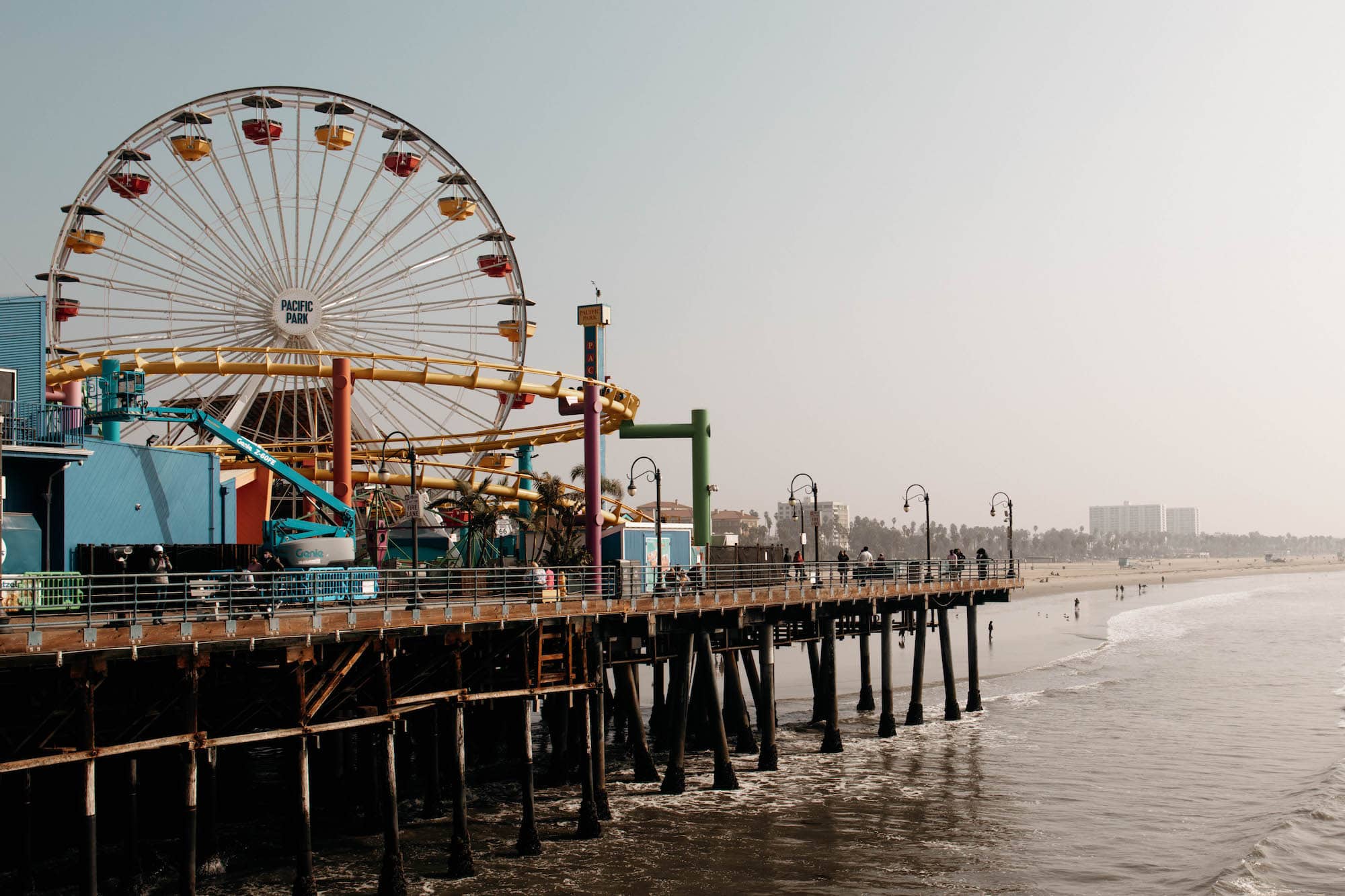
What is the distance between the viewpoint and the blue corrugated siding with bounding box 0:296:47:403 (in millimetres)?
29188

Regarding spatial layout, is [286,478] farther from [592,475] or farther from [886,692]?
[886,692]

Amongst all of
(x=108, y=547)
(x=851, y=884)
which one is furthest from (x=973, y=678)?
(x=108, y=547)

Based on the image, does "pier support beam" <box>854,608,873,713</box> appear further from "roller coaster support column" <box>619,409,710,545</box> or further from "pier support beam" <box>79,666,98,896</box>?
"pier support beam" <box>79,666,98,896</box>

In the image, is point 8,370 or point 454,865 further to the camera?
point 8,370

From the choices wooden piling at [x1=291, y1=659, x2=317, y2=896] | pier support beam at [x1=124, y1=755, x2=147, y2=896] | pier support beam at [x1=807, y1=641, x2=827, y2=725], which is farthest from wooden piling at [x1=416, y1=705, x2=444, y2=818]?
pier support beam at [x1=807, y1=641, x2=827, y2=725]

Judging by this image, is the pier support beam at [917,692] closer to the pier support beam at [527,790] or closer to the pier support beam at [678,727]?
the pier support beam at [678,727]

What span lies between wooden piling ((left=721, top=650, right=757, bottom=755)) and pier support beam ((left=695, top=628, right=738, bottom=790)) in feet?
10.5

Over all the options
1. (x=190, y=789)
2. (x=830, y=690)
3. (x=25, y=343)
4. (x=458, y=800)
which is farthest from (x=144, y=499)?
(x=830, y=690)

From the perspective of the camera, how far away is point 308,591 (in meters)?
24.5

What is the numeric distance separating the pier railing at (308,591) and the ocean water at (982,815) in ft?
16.5

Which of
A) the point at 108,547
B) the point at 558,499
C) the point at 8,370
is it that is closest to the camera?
the point at 8,370

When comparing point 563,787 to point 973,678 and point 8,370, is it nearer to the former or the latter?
point 8,370

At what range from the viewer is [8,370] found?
2611cm

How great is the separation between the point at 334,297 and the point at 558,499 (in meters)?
12.5
